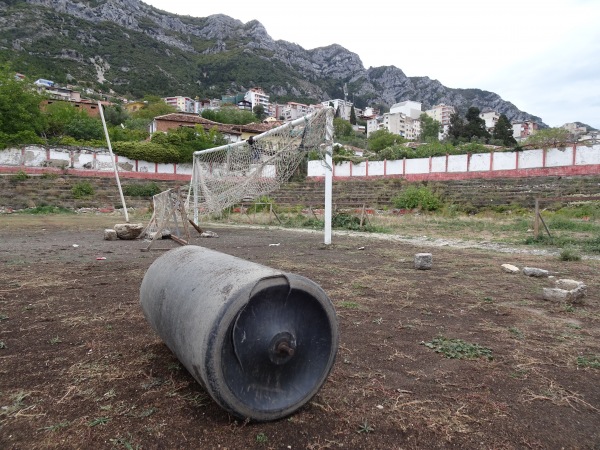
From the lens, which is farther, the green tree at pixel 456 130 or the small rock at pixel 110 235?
the green tree at pixel 456 130

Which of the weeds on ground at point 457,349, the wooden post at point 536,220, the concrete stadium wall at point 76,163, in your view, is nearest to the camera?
the weeds on ground at point 457,349

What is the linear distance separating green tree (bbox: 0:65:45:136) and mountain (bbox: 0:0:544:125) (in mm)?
27969

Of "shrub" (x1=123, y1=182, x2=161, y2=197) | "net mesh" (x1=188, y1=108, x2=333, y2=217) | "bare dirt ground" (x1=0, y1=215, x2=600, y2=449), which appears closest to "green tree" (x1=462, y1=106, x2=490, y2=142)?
"shrub" (x1=123, y1=182, x2=161, y2=197)

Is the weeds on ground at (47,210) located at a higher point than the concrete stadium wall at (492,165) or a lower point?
lower

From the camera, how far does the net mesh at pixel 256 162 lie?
8859 millimetres

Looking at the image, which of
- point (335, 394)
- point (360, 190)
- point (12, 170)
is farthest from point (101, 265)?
point (12, 170)

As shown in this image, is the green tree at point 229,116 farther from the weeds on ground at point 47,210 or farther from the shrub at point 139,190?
the weeds on ground at point 47,210

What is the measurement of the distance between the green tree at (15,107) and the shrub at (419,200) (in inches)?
1125

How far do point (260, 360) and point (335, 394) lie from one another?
628 mm

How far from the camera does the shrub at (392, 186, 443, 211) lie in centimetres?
2216

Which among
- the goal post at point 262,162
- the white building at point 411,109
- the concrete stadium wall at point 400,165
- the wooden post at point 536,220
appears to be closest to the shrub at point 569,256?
the wooden post at point 536,220

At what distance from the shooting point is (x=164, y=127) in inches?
1928

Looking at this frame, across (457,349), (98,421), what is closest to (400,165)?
(457,349)

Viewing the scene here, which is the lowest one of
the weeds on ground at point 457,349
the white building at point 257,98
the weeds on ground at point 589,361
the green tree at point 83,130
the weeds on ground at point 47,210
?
the weeds on ground at point 457,349
